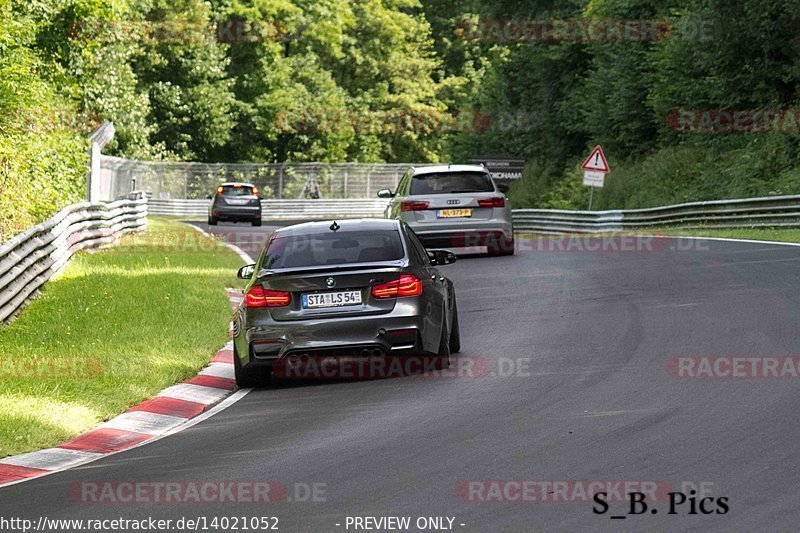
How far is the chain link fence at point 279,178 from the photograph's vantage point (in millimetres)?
72125

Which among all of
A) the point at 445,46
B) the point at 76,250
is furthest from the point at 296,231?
A: the point at 445,46

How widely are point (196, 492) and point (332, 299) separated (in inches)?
177

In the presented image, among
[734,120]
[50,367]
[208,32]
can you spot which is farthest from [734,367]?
[208,32]

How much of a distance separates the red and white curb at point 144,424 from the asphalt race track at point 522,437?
250 mm

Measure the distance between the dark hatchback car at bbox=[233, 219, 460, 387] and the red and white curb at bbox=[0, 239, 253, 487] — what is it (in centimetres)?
45

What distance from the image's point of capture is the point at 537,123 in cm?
5703

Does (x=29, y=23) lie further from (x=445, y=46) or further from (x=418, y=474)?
(x=445, y=46)

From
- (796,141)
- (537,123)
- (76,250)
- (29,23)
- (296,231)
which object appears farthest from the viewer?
(537,123)

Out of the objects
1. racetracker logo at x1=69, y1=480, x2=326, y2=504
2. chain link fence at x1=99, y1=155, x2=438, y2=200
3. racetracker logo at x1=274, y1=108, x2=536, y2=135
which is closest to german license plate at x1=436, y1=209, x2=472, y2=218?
racetracker logo at x1=69, y1=480, x2=326, y2=504

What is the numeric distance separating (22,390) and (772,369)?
5.94 meters

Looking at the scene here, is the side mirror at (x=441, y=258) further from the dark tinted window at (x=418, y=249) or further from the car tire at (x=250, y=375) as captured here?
the car tire at (x=250, y=375)

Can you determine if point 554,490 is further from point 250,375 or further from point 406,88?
point 406,88

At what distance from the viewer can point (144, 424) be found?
10.8 metres

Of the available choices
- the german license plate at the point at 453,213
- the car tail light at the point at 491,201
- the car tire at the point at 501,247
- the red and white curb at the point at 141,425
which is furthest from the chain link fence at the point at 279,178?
the red and white curb at the point at 141,425
